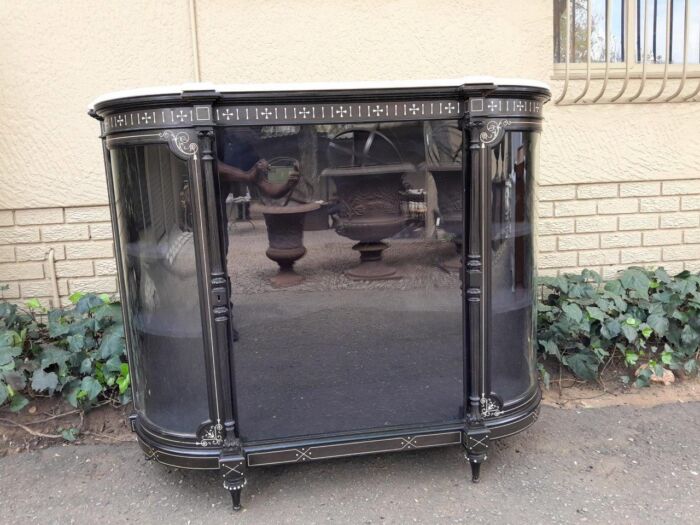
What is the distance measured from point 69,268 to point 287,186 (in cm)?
204

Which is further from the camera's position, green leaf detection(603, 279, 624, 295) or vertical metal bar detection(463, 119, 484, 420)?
green leaf detection(603, 279, 624, 295)

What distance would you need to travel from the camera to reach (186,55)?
11.6 feet

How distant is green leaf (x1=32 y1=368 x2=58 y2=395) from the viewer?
9.95ft

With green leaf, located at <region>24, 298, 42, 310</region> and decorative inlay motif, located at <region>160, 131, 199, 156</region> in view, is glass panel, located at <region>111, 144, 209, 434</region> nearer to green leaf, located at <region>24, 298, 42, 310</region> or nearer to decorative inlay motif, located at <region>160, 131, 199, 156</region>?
decorative inlay motif, located at <region>160, 131, 199, 156</region>

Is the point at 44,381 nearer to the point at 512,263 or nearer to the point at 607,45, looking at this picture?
the point at 512,263

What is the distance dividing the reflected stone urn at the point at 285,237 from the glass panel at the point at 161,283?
31 cm

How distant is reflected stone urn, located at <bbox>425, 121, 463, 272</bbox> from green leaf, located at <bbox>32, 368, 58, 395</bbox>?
7.07 feet

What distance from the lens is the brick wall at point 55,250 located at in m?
3.57

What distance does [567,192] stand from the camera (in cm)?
394

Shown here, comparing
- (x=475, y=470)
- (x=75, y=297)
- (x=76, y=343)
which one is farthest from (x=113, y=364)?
(x=475, y=470)

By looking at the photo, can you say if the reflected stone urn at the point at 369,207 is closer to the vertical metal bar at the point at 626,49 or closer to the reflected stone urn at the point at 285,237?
the reflected stone urn at the point at 285,237

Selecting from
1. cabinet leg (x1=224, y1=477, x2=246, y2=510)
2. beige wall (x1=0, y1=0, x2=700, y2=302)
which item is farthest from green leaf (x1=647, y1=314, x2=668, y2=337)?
cabinet leg (x1=224, y1=477, x2=246, y2=510)

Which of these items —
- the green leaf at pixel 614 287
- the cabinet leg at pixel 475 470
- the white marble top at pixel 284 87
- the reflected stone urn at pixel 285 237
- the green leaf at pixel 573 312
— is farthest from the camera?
the green leaf at pixel 614 287

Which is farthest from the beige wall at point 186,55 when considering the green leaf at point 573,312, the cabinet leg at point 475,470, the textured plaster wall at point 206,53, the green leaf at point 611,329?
the cabinet leg at point 475,470
